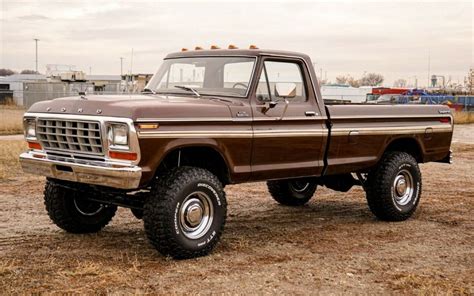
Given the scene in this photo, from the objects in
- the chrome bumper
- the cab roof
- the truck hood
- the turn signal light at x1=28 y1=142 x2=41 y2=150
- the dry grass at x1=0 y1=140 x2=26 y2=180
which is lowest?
the dry grass at x1=0 y1=140 x2=26 y2=180

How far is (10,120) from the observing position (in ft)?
86.1

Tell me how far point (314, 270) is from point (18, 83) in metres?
55.2

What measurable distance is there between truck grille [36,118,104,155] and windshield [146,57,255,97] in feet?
4.63

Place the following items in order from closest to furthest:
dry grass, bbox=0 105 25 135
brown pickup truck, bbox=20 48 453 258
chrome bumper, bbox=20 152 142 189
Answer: chrome bumper, bbox=20 152 142 189 < brown pickup truck, bbox=20 48 453 258 < dry grass, bbox=0 105 25 135

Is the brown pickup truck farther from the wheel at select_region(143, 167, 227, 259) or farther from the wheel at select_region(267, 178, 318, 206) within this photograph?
the wheel at select_region(267, 178, 318, 206)

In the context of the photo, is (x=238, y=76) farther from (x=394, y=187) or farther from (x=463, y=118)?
(x=463, y=118)

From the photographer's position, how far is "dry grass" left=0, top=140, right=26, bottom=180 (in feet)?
38.9

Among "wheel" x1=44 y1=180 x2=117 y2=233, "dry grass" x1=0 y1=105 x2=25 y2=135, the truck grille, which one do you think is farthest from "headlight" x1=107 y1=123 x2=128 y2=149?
"dry grass" x1=0 y1=105 x2=25 y2=135

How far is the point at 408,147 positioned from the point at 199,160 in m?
3.54

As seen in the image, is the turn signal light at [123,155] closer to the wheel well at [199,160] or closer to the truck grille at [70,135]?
the truck grille at [70,135]

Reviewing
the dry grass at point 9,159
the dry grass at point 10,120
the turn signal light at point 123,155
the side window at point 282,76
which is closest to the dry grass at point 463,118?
the dry grass at point 10,120

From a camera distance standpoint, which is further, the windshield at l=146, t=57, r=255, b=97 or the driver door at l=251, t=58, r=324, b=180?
the windshield at l=146, t=57, r=255, b=97

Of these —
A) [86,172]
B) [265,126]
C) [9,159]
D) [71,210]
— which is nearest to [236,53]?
[265,126]

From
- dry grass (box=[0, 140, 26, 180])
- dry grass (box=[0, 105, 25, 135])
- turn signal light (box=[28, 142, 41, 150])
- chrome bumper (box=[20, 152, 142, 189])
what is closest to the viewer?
chrome bumper (box=[20, 152, 142, 189])
